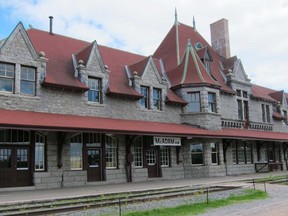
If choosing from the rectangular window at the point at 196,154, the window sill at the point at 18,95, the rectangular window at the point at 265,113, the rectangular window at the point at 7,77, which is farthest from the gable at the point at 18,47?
the rectangular window at the point at 265,113

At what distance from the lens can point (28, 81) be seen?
17.2 metres

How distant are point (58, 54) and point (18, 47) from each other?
11.9ft

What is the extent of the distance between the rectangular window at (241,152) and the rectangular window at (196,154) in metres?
3.89

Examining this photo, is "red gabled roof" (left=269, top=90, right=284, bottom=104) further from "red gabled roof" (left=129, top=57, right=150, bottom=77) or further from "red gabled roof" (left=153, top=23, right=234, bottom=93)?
"red gabled roof" (left=129, top=57, right=150, bottom=77)

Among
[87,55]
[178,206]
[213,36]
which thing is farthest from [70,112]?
[213,36]

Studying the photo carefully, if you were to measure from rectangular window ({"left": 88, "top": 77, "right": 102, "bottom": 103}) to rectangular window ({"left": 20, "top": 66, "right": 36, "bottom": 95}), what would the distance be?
3247 mm

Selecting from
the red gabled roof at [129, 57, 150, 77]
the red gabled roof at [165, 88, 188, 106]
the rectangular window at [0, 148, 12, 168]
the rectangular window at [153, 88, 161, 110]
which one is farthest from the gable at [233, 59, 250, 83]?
the rectangular window at [0, 148, 12, 168]

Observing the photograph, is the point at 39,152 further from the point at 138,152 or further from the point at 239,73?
the point at 239,73

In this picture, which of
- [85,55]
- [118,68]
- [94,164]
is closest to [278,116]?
[118,68]

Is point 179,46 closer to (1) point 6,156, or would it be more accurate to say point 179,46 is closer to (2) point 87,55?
(2) point 87,55

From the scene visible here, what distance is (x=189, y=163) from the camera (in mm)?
22578

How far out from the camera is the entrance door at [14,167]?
50.3 ft

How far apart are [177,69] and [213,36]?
416 inches

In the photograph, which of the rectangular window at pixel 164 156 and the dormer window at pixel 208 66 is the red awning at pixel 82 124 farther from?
the dormer window at pixel 208 66
